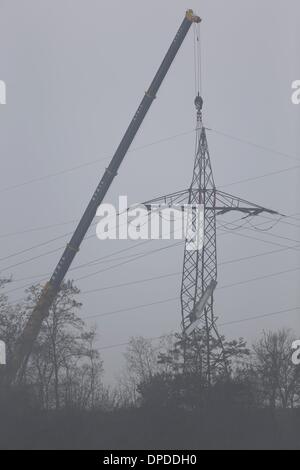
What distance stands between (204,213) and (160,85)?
207 inches

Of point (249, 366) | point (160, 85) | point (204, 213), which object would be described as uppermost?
point (160, 85)

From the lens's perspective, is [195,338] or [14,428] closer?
[14,428]

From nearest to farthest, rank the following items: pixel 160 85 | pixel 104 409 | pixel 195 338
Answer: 1. pixel 104 409
2. pixel 195 338
3. pixel 160 85

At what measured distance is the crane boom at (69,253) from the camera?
24.6 m

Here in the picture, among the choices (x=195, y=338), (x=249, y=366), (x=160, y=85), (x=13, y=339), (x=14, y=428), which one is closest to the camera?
(x=14, y=428)

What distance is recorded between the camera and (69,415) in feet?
64.6

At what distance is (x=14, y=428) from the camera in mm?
19297

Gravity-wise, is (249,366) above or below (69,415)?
above

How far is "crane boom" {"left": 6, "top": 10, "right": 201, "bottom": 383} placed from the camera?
80.6 ft

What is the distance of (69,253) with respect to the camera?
24734 mm
